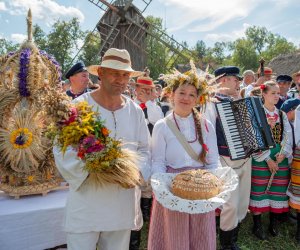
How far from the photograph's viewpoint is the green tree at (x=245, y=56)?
6656cm

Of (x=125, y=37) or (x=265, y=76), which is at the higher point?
(x=125, y=37)

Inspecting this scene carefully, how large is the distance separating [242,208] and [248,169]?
0.52m

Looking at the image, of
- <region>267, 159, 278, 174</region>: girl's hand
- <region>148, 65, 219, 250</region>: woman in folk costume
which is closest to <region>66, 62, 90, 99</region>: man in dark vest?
<region>148, 65, 219, 250</region>: woman in folk costume

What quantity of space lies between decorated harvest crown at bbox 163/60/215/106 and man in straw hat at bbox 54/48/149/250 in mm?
472

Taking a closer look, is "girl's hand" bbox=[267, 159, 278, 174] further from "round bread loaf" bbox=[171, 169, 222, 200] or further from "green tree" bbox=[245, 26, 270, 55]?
"green tree" bbox=[245, 26, 270, 55]

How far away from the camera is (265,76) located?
7.52 meters

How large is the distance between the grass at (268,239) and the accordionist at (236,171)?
34 centimetres

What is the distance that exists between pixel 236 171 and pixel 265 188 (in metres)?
0.59

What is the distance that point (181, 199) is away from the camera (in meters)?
2.32

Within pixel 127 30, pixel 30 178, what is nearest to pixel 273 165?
pixel 30 178

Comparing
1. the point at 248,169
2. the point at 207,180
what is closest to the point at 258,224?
the point at 248,169

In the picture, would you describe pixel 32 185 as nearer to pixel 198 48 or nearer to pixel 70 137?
pixel 70 137

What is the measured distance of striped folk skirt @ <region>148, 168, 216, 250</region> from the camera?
8.84 feet

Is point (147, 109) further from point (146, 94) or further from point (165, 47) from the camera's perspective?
point (165, 47)
